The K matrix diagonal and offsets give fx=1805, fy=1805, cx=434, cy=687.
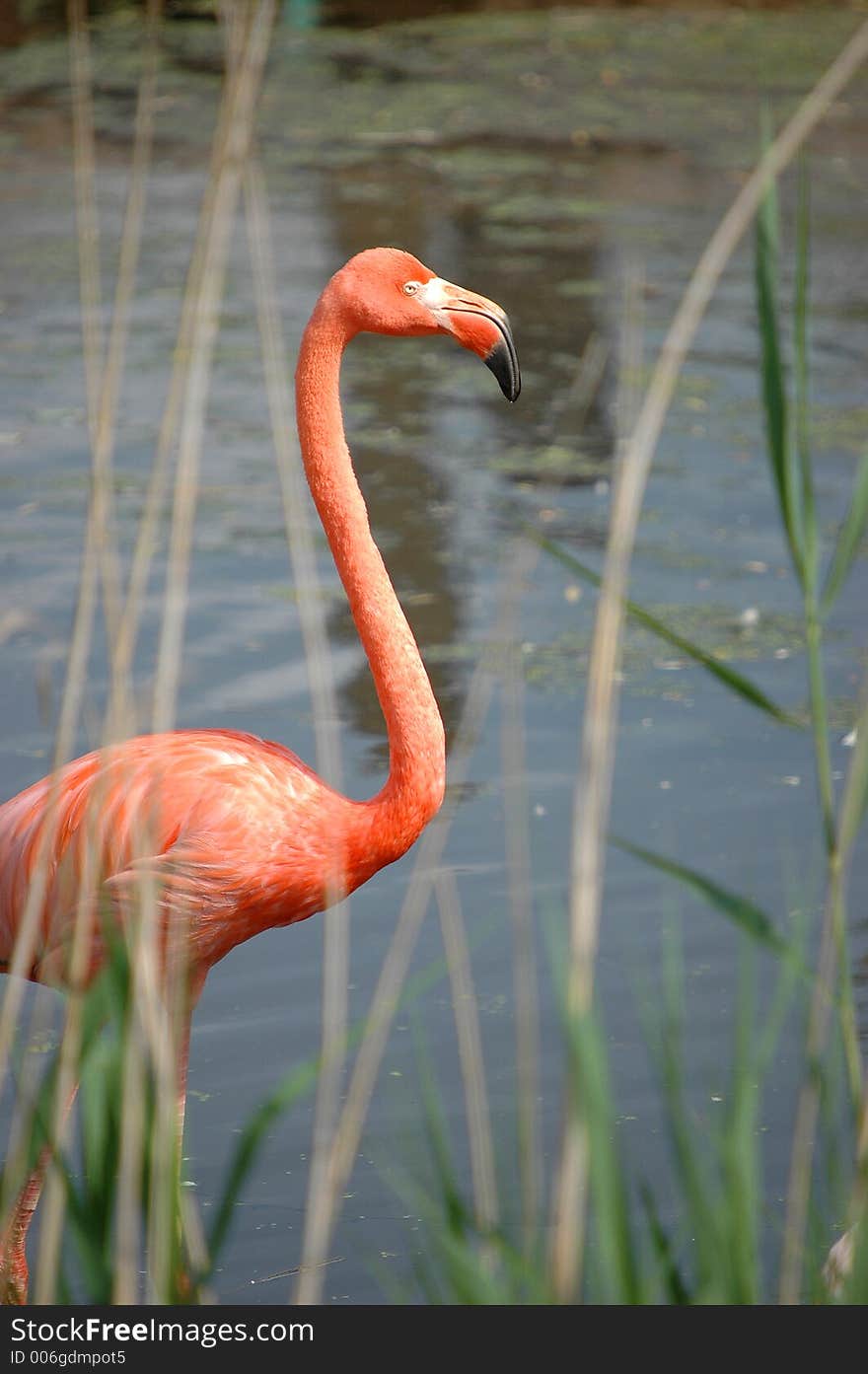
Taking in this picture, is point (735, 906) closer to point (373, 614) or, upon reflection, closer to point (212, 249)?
point (212, 249)

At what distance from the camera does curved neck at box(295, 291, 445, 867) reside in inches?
112

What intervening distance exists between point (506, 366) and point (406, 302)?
207mm

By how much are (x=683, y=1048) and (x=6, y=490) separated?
3.33 m

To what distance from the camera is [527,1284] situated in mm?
1606

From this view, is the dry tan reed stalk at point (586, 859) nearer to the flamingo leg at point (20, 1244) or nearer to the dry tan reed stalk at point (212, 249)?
the dry tan reed stalk at point (212, 249)

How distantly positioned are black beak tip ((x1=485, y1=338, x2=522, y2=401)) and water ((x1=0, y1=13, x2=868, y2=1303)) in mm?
863

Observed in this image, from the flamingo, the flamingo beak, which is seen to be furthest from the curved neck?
the flamingo beak

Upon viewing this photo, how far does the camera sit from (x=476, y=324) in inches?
111

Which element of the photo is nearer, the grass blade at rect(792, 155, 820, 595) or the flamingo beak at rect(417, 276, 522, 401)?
the grass blade at rect(792, 155, 820, 595)

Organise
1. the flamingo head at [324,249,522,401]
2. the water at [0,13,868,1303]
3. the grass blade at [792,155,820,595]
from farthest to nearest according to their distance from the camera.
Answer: the water at [0,13,868,1303] → the flamingo head at [324,249,522,401] → the grass blade at [792,155,820,595]

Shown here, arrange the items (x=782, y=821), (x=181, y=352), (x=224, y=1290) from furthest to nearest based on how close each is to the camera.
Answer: (x=782, y=821)
(x=224, y=1290)
(x=181, y=352)

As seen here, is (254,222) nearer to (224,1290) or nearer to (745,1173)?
(745,1173)

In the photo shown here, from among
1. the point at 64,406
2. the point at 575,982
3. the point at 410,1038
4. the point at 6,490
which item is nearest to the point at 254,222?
the point at 575,982

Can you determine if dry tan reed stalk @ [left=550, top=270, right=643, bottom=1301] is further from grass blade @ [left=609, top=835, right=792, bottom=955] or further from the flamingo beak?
the flamingo beak
